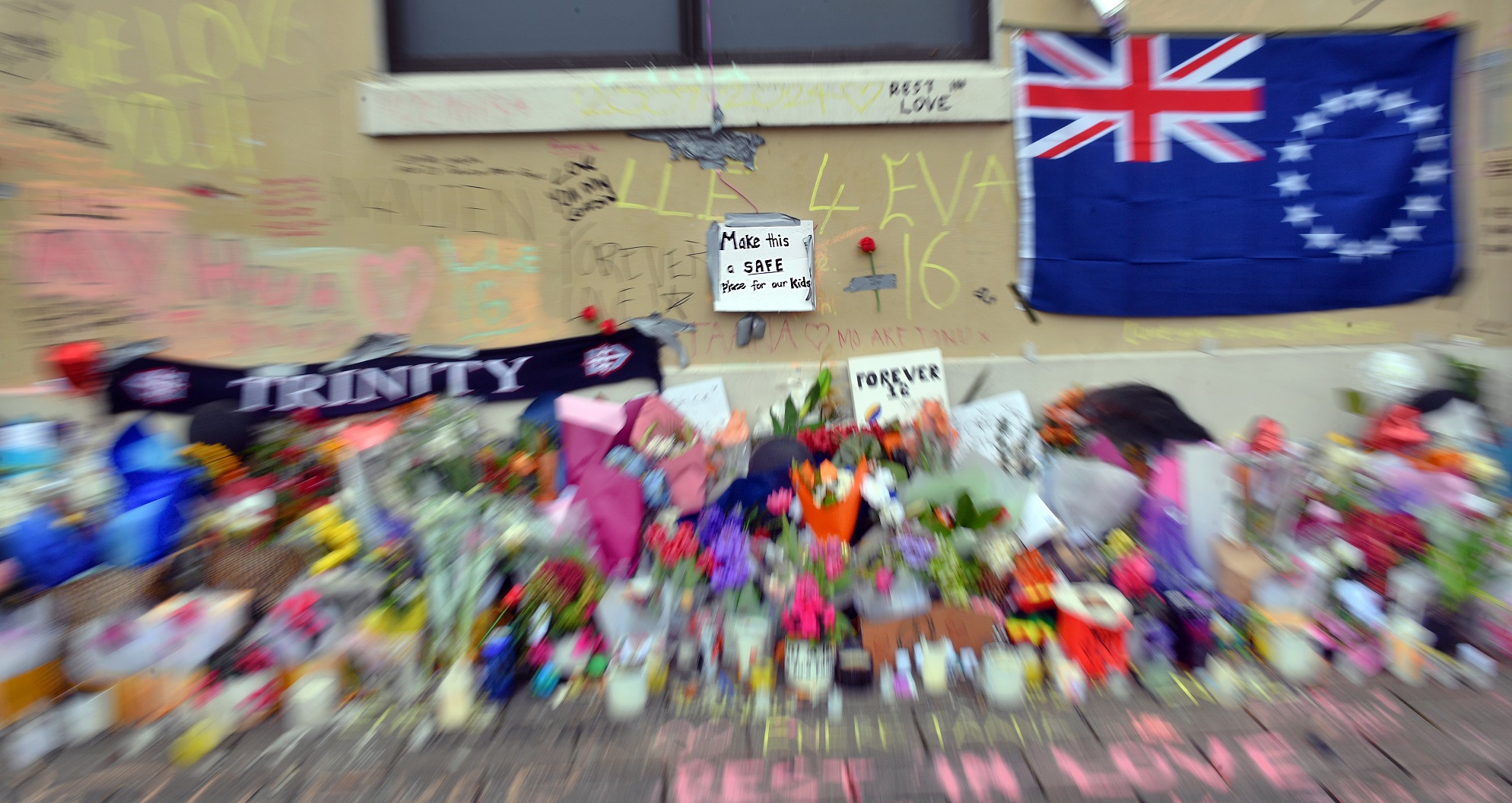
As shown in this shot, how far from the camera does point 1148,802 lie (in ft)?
6.60

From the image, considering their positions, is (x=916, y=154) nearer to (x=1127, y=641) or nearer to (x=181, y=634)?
(x=1127, y=641)

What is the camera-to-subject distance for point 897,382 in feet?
13.5

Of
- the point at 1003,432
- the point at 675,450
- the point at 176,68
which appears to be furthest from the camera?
the point at 176,68

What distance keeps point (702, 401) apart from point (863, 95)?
185cm

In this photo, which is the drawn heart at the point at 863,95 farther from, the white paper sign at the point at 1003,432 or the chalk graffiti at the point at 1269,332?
the chalk graffiti at the point at 1269,332

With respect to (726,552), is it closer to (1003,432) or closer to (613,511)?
(613,511)

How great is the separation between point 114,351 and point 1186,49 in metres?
5.91

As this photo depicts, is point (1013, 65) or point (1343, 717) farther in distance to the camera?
point (1013, 65)

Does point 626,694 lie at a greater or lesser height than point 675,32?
lesser

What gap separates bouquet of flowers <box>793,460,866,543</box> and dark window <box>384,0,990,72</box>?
2478 millimetres

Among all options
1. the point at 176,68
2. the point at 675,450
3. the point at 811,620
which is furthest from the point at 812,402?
the point at 176,68

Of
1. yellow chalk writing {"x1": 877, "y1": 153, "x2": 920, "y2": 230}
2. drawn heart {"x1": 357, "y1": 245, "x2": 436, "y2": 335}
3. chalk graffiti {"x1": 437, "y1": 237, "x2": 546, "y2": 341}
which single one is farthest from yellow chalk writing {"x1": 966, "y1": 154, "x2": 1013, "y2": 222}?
drawn heart {"x1": 357, "y1": 245, "x2": 436, "y2": 335}

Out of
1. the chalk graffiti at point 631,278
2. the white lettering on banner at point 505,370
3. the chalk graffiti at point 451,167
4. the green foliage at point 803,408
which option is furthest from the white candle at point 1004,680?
the chalk graffiti at point 451,167

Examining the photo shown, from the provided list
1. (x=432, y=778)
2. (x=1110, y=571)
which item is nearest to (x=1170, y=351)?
(x=1110, y=571)
